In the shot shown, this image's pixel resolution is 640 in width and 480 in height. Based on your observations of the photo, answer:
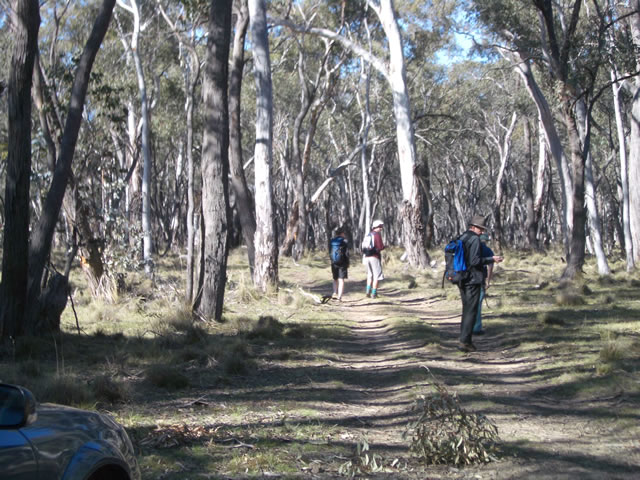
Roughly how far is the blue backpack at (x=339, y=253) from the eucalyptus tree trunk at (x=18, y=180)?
23.6ft

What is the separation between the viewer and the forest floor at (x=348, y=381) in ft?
16.8

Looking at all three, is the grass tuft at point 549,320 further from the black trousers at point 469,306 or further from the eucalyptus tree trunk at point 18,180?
the eucalyptus tree trunk at point 18,180

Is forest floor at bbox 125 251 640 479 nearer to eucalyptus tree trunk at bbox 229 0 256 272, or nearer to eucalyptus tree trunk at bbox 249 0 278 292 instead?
eucalyptus tree trunk at bbox 249 0 278 292

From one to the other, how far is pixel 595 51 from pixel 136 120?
23.6 metres

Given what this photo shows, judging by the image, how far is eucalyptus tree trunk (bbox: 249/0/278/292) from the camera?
15656 millimetres

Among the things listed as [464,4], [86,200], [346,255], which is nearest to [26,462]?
[86,200]

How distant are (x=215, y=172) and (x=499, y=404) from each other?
20.6 ft

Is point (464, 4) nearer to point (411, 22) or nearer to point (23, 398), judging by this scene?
point (411, 22)

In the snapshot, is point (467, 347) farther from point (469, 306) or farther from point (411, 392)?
point (411, 392)

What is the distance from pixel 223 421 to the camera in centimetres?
619

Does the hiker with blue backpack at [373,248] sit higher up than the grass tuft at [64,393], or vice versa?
the hiker with blue backpack at [373,248]

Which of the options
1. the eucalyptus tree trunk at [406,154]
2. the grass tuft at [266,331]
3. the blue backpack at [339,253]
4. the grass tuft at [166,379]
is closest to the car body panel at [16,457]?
the grass tuft at [166,379]

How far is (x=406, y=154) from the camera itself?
2202 centimetres

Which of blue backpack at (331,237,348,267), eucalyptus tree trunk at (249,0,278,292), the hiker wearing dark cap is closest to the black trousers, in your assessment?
the hiker wearing dark cap
